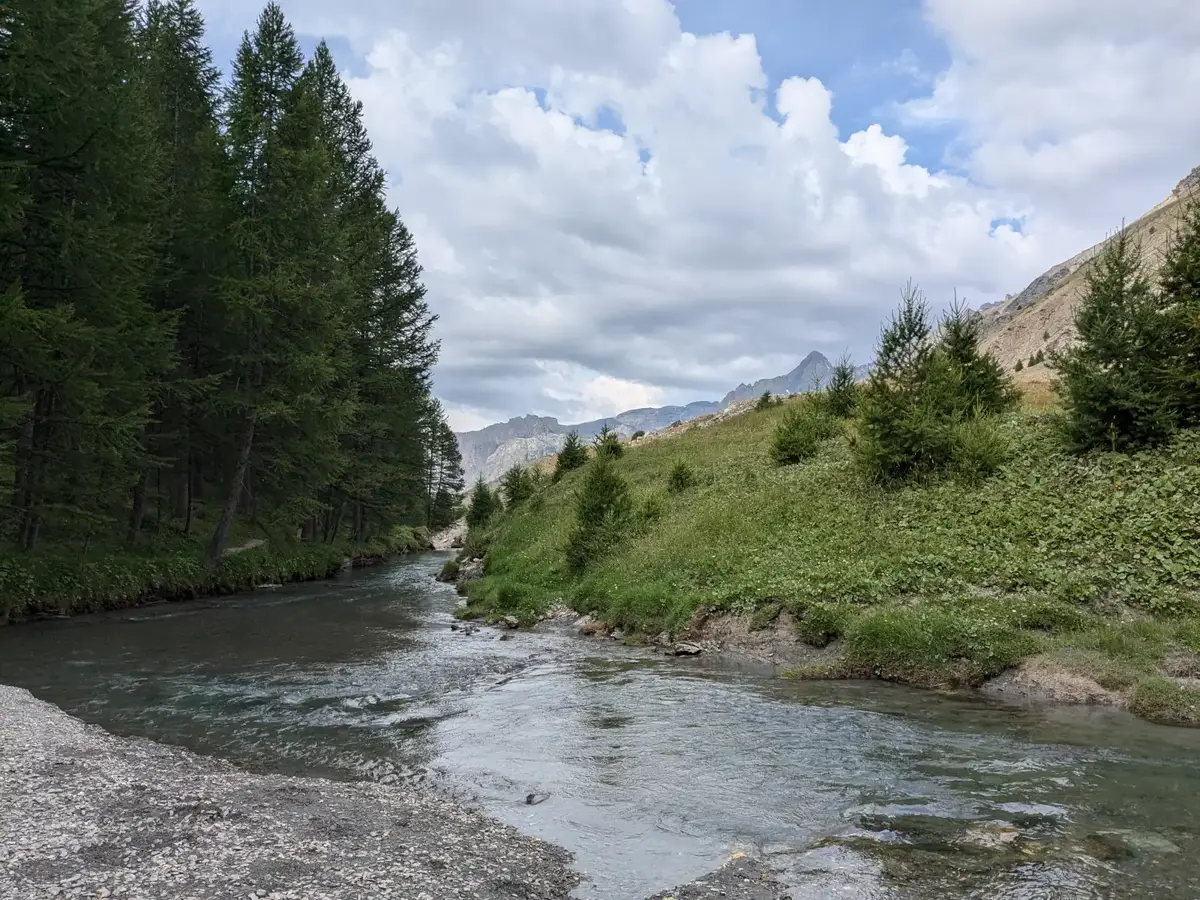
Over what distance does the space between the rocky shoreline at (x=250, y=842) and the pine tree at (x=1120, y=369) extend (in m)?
18.2

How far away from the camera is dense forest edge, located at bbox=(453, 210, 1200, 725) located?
1359 centimetres

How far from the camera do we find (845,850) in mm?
6848

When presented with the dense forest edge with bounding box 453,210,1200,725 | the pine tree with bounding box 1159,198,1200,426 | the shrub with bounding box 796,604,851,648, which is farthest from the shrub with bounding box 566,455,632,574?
the pine tree with bounding box 1159,198,1200,426

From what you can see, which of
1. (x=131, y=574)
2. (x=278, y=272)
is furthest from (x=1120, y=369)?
(x=131, y=574)

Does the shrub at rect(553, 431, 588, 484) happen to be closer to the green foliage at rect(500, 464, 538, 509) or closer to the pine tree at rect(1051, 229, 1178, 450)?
the green foliage at rect(500, 464, 538, 509)

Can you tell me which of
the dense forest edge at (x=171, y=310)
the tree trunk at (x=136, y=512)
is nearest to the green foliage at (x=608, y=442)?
the dense forest edge at (x=171, y=310)

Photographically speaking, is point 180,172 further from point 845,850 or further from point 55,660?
point 845,850

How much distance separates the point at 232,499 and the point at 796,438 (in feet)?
78.1

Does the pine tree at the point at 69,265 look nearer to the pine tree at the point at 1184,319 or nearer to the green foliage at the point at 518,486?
the green foliage at the point at 518,486

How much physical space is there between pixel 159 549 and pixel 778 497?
2381cm

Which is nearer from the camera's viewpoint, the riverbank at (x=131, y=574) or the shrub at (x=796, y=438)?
the riverbank at (x=131, y=574)

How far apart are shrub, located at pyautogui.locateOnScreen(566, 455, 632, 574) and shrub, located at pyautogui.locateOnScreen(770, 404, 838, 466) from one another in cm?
733

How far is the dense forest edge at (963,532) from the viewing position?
1359 centimetres

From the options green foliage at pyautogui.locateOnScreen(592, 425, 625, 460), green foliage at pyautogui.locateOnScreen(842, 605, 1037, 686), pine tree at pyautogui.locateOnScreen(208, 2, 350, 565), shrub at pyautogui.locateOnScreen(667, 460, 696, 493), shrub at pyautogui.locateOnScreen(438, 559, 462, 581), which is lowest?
shrub at pyautogui.locateOnScreen(438, 559, 462, 581)
